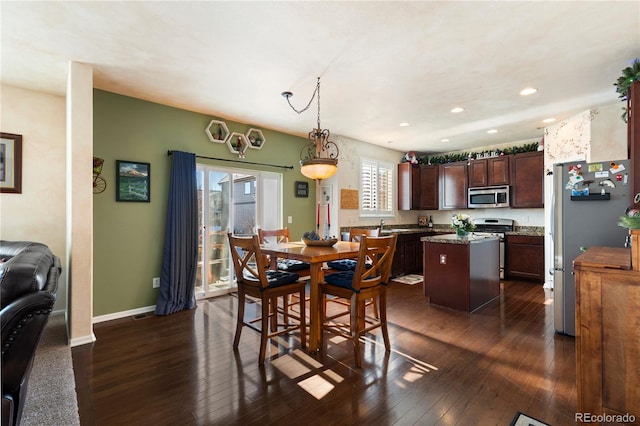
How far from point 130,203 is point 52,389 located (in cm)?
202

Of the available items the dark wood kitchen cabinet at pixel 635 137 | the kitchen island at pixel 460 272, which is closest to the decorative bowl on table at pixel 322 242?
the kitchen island at pixel 460 272

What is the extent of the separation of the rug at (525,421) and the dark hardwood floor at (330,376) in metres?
0.04

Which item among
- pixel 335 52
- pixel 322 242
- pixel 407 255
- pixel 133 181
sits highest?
pixel 335 52

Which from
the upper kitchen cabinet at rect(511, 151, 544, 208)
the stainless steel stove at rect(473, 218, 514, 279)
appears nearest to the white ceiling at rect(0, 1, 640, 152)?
the upper kitchen cabinet at rect(511, 151, 544, 208)

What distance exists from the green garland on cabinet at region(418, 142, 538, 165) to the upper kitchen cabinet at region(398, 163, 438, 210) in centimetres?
20

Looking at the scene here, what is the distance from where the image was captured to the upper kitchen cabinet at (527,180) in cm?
509

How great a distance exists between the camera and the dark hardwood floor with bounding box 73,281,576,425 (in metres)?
1.79

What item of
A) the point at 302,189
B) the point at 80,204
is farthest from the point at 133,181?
the point at 302,189

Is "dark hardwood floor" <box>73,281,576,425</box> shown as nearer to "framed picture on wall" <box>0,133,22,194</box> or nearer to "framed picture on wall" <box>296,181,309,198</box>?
"framed picture on wall" <box>0,133,22,194</box>

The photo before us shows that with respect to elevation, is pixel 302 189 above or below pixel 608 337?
above

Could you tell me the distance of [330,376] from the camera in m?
2.20

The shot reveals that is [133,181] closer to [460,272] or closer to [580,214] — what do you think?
[460,272]

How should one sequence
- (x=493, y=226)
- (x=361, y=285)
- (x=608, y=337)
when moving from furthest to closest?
(x=493, y=226) → (x=361, y=285) → (x=608, y=337)

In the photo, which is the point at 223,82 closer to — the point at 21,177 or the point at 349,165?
the point at 21,177
